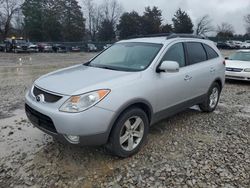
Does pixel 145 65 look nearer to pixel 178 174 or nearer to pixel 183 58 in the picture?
pixel 183 58

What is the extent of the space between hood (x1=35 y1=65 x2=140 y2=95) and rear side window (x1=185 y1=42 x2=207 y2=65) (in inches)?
64.6

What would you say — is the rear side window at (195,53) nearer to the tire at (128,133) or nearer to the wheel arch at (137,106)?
the wheel arch at (137,106)

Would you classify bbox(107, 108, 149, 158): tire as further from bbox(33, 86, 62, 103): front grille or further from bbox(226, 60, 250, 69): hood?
bbox(226, 60, 250, 69): hood

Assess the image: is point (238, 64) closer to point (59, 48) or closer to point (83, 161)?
point (83, 161)

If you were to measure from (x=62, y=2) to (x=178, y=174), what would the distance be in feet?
232


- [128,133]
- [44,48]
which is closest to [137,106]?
[128,133]

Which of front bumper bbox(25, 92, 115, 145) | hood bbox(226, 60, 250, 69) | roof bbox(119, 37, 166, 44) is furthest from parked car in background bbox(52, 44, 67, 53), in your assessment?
front bumper bbox(25, 92, 115, 145)

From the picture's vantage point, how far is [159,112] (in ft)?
14.3

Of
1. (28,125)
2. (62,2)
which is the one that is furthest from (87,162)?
(62,2)

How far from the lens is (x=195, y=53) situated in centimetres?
540

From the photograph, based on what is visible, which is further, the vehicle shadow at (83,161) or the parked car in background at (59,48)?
the parked car in background at (59,48)

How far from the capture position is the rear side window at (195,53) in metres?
5.18

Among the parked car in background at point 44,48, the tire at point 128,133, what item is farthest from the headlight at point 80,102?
the parked car in background at point 44,48

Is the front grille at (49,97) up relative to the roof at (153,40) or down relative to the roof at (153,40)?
down
